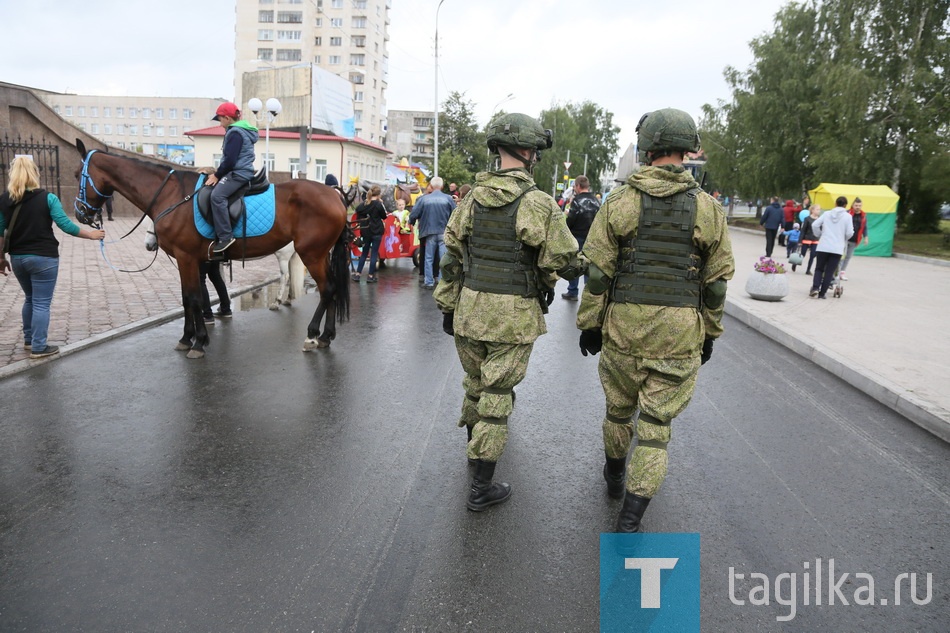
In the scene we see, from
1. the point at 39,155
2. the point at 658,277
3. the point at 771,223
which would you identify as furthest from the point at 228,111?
the point at 39,155

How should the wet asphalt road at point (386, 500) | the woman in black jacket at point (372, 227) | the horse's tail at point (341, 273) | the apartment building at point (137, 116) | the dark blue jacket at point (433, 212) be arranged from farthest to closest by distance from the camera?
the apartment building at point (137, 116), the woman in black jacket at point (372, 227), the dark blue jacket at point (433, 212), the horse's tail at point (341, 273), the wet asphalt road at point (386, 500)

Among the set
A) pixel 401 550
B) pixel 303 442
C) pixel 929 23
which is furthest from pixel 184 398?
pixel 929 23

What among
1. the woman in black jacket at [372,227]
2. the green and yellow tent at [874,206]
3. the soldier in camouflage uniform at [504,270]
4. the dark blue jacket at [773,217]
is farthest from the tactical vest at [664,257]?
the green and yellow tent at [874,206]

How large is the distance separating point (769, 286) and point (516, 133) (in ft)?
33.7

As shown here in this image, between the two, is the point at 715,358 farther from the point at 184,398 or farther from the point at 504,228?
the point at 184,398

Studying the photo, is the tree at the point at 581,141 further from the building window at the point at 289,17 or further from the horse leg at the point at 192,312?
the horse leg at the point at 192,312

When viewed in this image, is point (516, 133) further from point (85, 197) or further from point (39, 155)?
point (39, 155)

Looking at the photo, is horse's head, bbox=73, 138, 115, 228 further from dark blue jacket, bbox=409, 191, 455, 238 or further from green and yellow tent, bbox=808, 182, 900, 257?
green and yellow tent, bbox=808, 182, 900, 257

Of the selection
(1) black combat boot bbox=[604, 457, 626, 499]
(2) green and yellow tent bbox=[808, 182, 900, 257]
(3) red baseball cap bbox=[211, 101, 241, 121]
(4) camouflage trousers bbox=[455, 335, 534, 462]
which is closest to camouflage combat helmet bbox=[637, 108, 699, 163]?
(4) camouflage trousers bbox=[455, 335, 534, 462]

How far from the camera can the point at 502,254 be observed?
4020 millimetres

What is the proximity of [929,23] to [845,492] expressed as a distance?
111 ft

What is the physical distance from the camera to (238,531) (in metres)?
3.68

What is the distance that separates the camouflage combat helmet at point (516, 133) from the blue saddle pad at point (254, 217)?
4.62 meters

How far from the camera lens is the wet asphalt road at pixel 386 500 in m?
3.07
